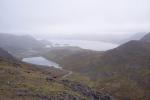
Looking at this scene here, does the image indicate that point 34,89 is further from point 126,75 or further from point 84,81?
point 126,75

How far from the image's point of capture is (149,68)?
545 ft

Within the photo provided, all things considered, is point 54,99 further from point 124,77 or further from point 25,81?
point 124,77

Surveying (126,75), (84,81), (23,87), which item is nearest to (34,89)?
(23,87)

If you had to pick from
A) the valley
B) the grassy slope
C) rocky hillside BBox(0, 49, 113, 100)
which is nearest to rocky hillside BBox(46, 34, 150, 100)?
the valley

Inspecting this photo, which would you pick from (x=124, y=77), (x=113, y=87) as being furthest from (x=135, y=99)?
(x=124, y=77)

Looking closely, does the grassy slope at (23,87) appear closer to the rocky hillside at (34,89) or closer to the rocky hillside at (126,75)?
the rocky hillside at (34,89)

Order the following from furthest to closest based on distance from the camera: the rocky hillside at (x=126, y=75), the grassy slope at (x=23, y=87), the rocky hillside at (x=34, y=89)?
the rocky hillside at (x=126, y=75), the rocky hillside at (x=34, y=89), the grassy slope at (x=23, y=87)

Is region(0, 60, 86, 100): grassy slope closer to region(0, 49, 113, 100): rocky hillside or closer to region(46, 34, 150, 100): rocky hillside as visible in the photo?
region(0, 49, 113, 100): rocky hillside

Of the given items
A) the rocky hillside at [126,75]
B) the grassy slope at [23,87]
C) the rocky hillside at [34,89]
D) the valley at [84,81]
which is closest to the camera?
the grassy slope at [23,87]

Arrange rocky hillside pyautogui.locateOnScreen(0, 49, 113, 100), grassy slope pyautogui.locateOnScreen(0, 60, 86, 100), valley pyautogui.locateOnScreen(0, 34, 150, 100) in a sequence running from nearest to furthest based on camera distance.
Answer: grassy slope pyautogui.locateOnScreen(0, 60, 86, 100), rocky hillside pyautogui.locateOnScreen(0, 49, 113, 100), valley pyautogui.locateOnScreen(0, 34, 150, 100)

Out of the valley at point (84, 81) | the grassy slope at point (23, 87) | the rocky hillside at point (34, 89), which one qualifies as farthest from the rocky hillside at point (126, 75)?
the grassy slope at point (23, 87)

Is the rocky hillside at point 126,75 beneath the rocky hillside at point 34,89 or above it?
beneath

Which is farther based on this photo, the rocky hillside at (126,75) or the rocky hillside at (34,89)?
the rocky hillside at (126,75)

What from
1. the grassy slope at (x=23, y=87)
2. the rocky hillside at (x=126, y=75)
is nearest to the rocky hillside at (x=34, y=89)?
the grassy slope at (x=23, y=87)
